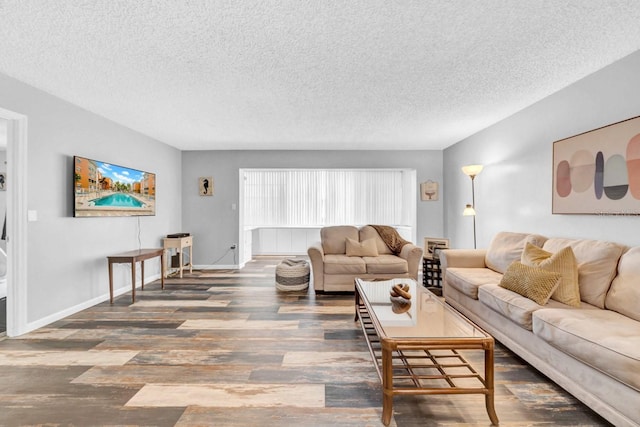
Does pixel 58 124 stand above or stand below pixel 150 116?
below

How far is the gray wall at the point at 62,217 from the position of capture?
9.59 ft

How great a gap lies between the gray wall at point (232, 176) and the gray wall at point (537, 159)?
2.03 feet

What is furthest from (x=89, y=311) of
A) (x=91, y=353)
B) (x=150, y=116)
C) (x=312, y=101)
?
(x=312, y=101)

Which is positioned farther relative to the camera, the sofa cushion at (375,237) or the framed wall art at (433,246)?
the sofa cushion at (375,237)

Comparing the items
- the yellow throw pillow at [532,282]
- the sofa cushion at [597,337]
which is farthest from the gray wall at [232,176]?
the sofa cushion at [597,337]

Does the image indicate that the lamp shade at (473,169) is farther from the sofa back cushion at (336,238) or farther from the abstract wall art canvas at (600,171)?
the sofa back cushion at (336,238)

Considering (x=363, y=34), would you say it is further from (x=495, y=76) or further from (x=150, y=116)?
(x=150, y=116)

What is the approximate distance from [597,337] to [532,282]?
0.72 metres

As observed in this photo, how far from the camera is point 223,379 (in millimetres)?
2084

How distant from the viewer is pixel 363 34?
2062 millimetres

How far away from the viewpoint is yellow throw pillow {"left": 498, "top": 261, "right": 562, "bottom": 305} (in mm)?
2264

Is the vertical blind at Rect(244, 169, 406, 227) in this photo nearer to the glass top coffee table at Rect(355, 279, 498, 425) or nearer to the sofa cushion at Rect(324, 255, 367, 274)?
the sofa cushion at Rect(324, 255, 367, 274)

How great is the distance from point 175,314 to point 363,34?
3.34 meters

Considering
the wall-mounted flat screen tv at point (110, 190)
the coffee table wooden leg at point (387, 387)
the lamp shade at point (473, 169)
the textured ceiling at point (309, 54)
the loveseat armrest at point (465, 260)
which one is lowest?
the coffee table wooden leg at point (387, 387)
